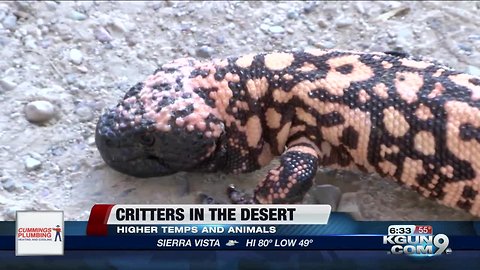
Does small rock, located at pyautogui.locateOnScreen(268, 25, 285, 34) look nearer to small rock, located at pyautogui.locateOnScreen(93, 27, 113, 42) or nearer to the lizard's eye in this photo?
small rock, located at pyautogui.locateOnScreen(93, 27, 113, 42)

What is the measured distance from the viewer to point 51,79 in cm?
189

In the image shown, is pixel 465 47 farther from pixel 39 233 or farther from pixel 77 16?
pixel 39 233

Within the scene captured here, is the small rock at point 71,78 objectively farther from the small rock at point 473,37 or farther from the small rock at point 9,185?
the small rock at point 473,37

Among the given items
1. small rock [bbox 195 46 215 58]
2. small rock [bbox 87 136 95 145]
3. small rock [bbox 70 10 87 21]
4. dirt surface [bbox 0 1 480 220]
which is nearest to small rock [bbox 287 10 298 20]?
dirt surface [bbox 0 1 480 220]

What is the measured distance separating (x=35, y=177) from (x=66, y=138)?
135 millimetres

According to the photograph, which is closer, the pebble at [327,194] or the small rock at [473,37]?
the pebble at [327,194]

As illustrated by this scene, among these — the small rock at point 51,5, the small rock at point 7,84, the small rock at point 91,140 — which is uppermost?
the small rock at point 51,5

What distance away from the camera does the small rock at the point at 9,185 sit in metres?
1.62

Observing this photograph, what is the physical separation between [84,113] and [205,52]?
0.36 metres

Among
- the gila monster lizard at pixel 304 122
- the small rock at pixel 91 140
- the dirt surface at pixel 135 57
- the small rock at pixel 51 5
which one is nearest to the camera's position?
the gila monster lizard at pixel 304 122

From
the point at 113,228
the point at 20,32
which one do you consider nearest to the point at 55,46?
the point at 20,32

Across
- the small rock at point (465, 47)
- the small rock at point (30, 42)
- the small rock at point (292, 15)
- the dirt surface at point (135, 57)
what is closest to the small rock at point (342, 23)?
the dirt surface at point (135, 57)

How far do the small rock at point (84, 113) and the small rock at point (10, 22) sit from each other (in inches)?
14.4

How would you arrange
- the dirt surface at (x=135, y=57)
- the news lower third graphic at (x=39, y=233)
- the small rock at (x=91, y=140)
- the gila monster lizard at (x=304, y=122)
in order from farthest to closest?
1. the small rock at (x=91, y=140)
2. the dirt surface at (x=135, y=57)
3. the gila monster lizard at (x=304, y=122)
4. the news lower third graphic at (x=39, y=233)
